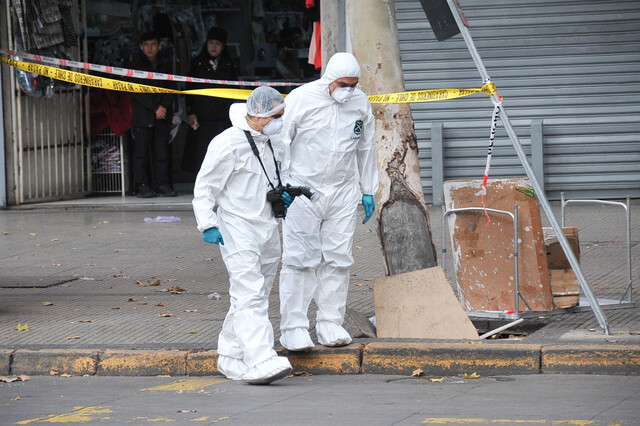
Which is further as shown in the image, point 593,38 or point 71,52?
point 71,52

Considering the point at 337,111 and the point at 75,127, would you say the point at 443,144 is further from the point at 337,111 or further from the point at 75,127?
the point at 337,111

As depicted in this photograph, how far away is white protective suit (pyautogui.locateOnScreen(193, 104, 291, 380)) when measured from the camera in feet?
22.6

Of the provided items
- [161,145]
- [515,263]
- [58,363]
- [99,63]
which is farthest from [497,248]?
[99,63]

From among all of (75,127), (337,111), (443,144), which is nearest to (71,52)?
(75,127)

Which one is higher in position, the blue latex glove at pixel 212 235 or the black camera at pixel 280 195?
the black camera at pixel 280 195

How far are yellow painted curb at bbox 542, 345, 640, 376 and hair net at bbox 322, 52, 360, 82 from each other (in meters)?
2.09

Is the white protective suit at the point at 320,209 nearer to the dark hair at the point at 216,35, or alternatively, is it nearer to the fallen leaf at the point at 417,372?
the fallen leaf at the point at 417,372

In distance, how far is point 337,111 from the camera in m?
7.50

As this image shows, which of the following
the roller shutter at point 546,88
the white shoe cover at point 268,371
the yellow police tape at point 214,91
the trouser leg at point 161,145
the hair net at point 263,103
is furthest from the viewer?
the trouser leg at point 161,145

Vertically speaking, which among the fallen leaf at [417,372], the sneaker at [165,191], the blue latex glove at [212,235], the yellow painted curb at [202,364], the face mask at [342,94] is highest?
the face mask at [342,94]

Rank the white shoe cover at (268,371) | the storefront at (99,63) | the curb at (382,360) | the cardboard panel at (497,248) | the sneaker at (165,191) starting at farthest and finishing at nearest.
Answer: the sneaker at (165,191), the storefront at (99,63), the cardboard panel at (497,248), the curb at (382,360), the white shoe cover at (268,371)

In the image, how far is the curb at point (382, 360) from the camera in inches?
277

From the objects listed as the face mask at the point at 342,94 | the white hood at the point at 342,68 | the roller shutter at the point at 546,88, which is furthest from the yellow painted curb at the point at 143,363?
the roller shutter at the point at 546,88

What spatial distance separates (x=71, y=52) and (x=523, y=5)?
5.88m
